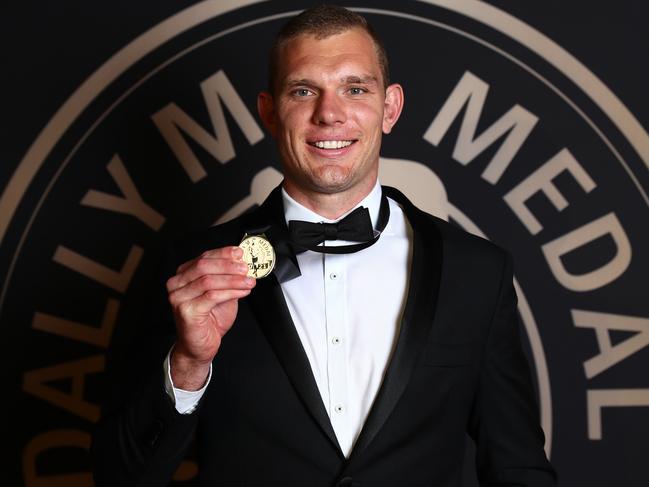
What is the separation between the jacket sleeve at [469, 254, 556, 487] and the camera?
206 centimetres

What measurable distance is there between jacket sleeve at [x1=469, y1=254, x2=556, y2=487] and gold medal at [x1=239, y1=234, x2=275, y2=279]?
585 millimetres

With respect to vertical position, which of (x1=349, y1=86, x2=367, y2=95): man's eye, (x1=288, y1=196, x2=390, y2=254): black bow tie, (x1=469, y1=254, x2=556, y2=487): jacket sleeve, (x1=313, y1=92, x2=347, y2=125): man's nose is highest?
(x1=349, y1=86, x2=367, y2=95): man's eye

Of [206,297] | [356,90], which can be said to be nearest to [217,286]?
[206,297]

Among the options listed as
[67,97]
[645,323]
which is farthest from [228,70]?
[645,323]

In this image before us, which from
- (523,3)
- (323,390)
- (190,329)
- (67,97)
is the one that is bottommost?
(323,390)

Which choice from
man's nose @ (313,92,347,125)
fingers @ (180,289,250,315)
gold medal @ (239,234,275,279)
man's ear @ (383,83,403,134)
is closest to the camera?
fingers @ (180,289,250,315)

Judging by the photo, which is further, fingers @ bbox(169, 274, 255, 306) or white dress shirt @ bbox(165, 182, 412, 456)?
white dress shirt @ bbox(165, 182, 412, 456)

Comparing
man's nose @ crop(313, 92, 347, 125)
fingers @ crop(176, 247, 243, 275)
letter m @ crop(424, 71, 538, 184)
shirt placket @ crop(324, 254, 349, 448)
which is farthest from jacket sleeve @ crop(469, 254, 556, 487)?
letter m @ crop(424, 71, 538, 184)

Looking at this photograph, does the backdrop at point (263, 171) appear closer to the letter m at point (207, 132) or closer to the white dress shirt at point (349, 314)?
the letter m at point (207, 132)

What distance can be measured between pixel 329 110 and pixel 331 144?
0.08 metres

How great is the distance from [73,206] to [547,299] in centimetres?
160

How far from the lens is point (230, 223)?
222cm

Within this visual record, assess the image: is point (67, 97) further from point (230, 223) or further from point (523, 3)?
point (523, 3)

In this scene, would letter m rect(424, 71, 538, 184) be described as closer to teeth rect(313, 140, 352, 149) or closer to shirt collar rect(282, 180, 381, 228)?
shirt collar rect(282, 180, 381, 228)
